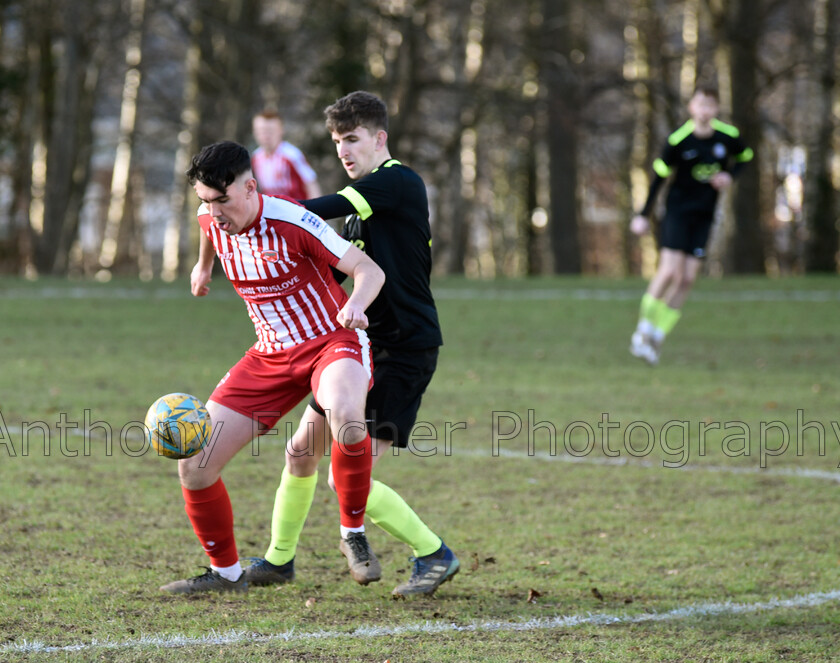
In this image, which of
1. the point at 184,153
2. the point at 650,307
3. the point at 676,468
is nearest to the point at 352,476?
the point at 676,468

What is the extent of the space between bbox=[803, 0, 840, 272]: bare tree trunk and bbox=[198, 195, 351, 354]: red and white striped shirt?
70.9 ft

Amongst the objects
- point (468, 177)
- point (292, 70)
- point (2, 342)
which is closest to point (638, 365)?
point (2, 342)

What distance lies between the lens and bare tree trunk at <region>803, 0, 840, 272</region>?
957 inches

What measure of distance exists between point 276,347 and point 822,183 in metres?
22.2

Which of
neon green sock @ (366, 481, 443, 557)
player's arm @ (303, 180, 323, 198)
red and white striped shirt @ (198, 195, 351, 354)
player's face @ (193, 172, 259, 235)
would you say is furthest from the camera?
player's arm @ (303, 180, 323, 198)

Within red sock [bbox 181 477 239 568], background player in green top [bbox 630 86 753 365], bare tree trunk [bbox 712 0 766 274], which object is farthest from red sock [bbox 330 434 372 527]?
bare tree trunk [bbox 712 0 766 274]

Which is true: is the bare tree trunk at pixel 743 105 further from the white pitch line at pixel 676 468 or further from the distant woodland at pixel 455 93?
the white pitch line at pixel 676 468

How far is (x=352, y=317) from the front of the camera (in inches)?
165

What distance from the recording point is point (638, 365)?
36.2 ft

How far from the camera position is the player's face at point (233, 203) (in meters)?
4.29

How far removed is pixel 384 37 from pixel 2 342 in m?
19.6

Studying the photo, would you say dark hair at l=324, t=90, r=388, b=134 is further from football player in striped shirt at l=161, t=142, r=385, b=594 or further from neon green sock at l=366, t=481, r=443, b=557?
neon green sock at l=366, t=481, r=443, b=557

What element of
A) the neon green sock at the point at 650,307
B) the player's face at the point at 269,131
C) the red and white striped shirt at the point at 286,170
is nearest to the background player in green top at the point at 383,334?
the neon green sock at the point at 650,307

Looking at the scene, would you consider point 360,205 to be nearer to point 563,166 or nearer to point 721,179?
point 721,179
